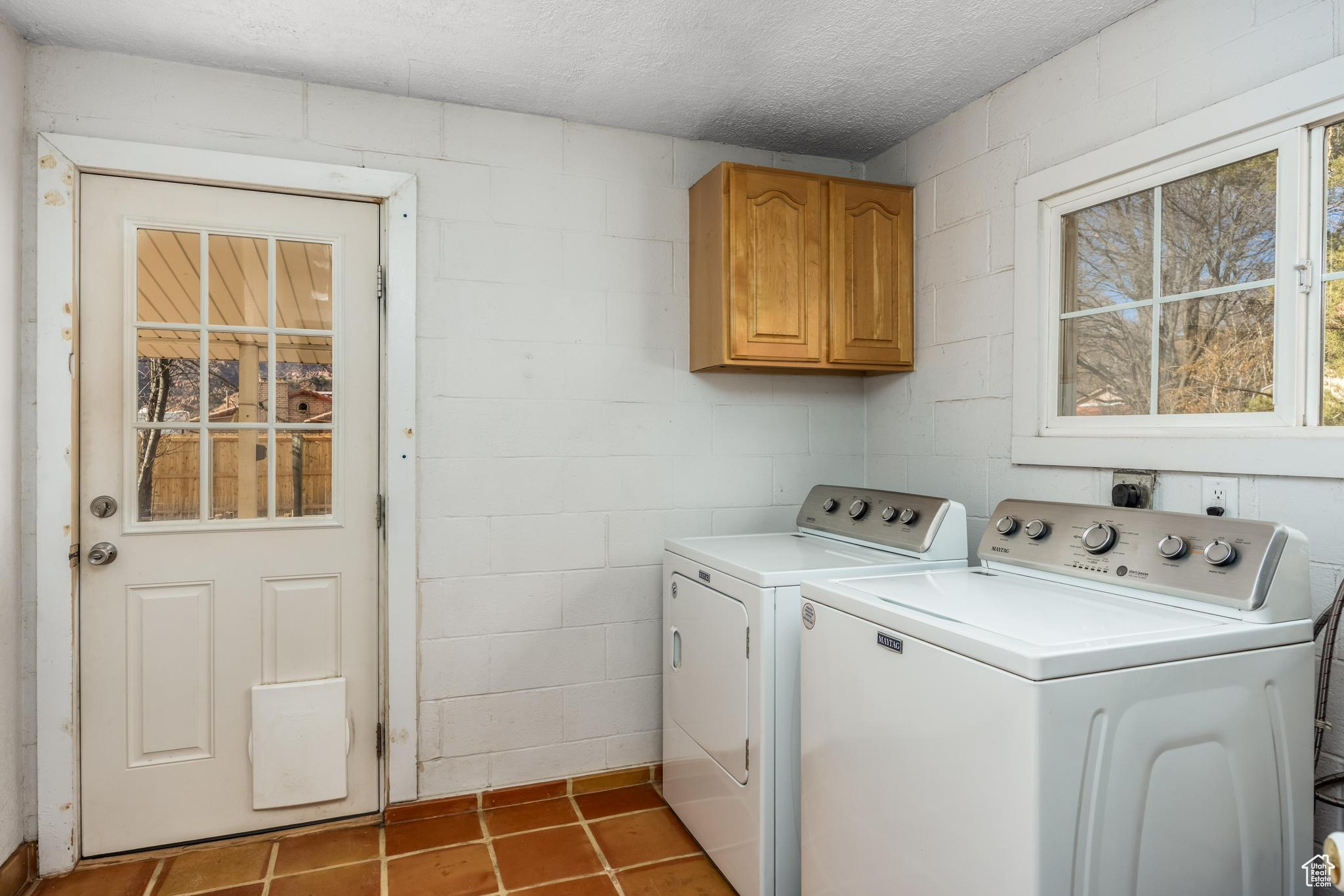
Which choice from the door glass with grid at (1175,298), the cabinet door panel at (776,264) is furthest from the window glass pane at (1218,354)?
the cabinet door panel at (776,264)

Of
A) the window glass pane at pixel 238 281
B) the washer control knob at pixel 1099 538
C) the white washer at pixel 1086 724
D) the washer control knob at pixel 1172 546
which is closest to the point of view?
the white washer at pixel 1086 724

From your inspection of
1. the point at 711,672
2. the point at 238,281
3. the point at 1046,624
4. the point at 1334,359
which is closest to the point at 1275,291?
the point at 1334,359

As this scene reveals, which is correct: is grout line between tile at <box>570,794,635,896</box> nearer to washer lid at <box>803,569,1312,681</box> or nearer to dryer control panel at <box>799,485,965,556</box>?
washer lid at <box>803,569,1312,681</box>

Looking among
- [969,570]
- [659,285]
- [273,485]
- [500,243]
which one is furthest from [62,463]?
[969,570]

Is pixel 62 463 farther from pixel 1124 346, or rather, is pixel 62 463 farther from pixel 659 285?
pixel 1124 346

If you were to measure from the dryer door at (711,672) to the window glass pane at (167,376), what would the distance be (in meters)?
1.58

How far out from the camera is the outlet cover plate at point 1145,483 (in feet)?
6.23

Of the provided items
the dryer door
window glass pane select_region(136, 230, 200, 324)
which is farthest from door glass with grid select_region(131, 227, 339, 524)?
the dryer door

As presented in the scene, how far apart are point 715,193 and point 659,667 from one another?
1.66 meters

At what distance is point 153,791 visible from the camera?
7.36 ft

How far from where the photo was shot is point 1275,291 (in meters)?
1.70

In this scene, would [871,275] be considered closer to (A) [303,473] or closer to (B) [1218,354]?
(B) [1218,354]

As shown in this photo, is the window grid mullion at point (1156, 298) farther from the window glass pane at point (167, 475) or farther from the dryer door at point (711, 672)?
the window glass pane at point (167, 475)

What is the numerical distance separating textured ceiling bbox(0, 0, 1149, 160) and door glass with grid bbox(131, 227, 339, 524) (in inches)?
21.2
